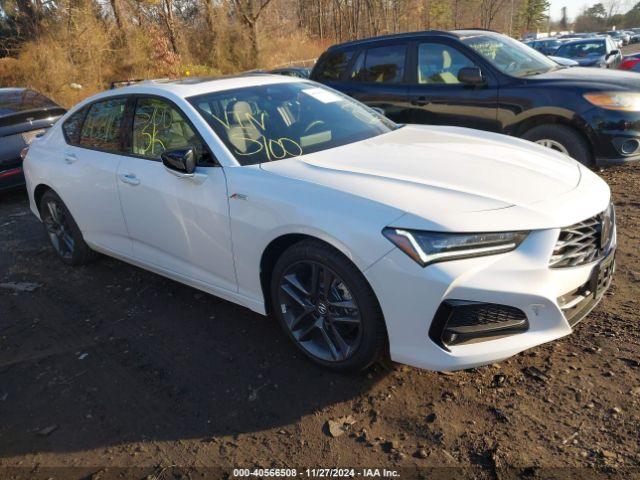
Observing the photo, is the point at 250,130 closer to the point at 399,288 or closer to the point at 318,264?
the point at 318,264

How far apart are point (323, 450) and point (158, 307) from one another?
6.59ft

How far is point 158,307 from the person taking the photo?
394 cm

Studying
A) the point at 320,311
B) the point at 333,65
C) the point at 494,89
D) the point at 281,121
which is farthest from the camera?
the point at 333,65

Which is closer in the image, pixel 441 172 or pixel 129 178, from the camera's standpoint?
pixel 441 172

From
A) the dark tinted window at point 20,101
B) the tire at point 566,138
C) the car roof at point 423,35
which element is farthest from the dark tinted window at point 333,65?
the dark tinted window at point 20,101

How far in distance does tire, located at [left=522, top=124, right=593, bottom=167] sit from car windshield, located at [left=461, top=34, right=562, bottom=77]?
740mm

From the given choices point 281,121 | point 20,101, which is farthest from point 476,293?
point 20,101

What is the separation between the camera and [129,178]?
374cm

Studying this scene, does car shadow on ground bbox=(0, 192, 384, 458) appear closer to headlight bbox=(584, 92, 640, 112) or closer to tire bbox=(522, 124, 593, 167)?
tire bbox=(522, 124, 593, 167)

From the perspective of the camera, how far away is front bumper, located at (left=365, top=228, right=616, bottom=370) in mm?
2299

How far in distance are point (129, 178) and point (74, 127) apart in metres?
1.26

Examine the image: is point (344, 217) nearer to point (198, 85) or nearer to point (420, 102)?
point (198, 85)

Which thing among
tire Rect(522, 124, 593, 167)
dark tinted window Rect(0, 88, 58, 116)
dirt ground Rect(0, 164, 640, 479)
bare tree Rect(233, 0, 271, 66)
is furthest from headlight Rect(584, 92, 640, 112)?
bare tree Rect(233, 0, 271, 66)

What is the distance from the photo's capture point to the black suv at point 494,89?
5211mm
